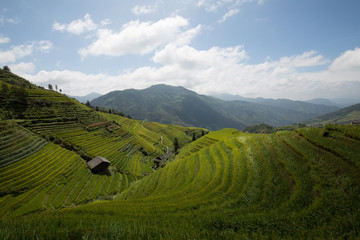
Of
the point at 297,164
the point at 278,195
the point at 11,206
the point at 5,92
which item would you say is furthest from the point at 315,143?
the point at 5,92

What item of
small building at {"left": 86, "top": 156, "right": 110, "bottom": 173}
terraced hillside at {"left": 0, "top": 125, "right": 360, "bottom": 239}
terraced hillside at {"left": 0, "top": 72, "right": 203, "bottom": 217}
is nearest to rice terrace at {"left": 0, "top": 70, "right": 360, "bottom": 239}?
terraced hillside at {"left": 0, "top": 125, "right": 360, "bottom": 239}

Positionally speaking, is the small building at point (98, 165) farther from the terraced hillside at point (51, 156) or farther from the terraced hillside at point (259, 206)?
the terraced hillside at point (259, 206)

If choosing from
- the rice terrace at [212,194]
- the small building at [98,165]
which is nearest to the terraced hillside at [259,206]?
the rice terrace at [212,194]

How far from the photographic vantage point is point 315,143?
11484 millimetres

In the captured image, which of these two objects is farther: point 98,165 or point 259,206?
point 98,165

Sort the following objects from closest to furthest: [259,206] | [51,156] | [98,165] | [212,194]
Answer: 1. [259,206]
2. [212,194]
3. [51,156]
4. [98,165]

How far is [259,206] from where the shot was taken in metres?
8.70

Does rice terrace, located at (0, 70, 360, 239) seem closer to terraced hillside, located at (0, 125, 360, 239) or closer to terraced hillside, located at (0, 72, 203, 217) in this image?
terraced hillside, located at (0, 125, 360, 239)

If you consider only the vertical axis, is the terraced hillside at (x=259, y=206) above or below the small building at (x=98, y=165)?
→ above

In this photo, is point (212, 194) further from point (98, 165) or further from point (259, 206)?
point (98, 165)

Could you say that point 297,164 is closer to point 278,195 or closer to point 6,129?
point 278,195

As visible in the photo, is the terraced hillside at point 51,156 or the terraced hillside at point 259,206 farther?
the terraced hillside at point 51,156

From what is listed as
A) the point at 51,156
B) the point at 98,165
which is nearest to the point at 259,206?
the point at 98,165

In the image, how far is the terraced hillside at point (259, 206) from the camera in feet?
14.5
